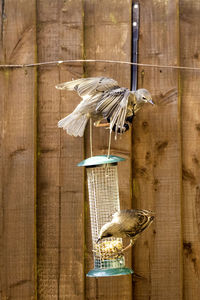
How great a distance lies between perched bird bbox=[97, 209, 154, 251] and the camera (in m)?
2.53

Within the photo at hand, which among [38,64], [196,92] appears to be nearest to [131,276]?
[196,92]

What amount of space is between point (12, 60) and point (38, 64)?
155 millimetres

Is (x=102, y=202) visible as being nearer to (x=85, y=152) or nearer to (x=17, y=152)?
(x=85, y=152)

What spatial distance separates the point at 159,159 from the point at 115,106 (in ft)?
1.66

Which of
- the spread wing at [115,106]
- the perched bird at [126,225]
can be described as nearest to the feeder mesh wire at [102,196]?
the perched bird at [126,225]

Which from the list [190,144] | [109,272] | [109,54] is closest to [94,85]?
[109,54]

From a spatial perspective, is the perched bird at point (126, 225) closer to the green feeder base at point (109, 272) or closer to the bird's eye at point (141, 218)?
the bird's eye at point (141, 218)

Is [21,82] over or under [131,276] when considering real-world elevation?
over

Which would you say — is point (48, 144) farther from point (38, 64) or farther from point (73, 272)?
point (73, 272)

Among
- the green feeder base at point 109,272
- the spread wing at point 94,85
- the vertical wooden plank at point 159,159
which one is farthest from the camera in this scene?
the vertical wooden plank at point 159,159

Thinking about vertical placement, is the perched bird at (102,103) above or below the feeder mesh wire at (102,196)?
above

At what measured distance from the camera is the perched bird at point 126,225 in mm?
2531

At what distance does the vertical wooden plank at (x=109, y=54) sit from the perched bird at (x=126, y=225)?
29cm

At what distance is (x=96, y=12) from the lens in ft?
9.93
